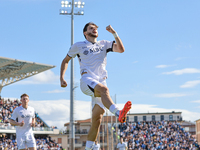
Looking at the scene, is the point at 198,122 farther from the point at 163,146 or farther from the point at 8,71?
the point at 8,71

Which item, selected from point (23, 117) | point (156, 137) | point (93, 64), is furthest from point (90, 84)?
point (156, 137)

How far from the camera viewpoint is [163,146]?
129 ft

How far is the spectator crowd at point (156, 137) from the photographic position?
127 ft

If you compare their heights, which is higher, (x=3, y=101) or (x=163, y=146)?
(x=3, y=101)

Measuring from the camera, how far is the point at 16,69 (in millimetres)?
39969

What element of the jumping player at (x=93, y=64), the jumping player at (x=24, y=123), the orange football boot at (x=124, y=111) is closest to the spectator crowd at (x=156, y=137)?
the jumping player at (x=24, y=123)

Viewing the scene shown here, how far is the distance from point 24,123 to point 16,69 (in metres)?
31.7

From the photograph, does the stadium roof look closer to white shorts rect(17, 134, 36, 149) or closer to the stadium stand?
the stadium stand

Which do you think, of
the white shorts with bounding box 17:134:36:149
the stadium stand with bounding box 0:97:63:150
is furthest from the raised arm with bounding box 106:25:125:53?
the stadium stand with bounding box 0:97:63:150

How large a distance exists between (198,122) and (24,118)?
72.0m

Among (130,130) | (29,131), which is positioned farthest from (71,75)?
(29,131)

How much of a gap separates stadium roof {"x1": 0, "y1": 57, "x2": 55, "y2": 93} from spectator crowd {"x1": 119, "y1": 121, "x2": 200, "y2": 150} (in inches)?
496

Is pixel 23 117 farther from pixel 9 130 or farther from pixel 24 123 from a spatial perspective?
pixel 9 130

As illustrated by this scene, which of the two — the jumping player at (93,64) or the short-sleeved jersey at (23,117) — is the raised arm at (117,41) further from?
the short-sleeved jersey at (23,117)
